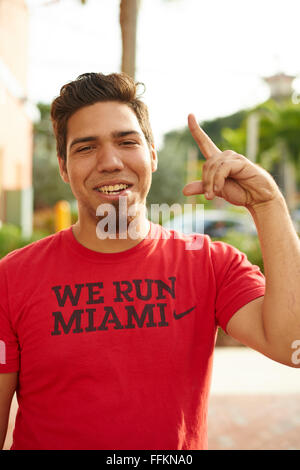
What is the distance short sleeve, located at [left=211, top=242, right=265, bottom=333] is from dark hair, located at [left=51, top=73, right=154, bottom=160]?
633 millimetres

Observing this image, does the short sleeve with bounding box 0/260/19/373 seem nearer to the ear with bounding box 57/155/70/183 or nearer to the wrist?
the ear with bounding box 57/155/70/183

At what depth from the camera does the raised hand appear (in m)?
1.79

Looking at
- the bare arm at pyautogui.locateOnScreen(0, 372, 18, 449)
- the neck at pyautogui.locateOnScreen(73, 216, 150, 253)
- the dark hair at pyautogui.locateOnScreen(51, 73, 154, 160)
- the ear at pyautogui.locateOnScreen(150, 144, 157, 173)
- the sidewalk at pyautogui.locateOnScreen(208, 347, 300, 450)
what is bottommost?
the sidewalk at pyautogui.locateOnScreen(208, 347, 300, 450)

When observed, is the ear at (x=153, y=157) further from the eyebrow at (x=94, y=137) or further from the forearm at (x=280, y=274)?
the forearm at (x=280, y=274)

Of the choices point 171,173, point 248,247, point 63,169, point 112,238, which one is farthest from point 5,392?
point 171,173

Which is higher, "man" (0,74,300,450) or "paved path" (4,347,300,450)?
"man" (0,74,300,450)

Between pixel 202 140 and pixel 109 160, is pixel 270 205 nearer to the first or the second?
pixel 202 140

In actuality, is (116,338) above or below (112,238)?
below

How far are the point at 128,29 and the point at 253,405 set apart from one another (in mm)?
4063

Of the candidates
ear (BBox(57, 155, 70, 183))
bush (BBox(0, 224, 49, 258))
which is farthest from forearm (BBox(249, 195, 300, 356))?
bush (BBox(0, 224, 49, 258))

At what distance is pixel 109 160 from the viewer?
2053 millimetres

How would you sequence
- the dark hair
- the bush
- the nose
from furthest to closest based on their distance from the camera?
the bush, the dark hair, the nose

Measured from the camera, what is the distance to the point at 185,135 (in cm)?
3697

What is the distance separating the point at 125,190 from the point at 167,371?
0.73m
